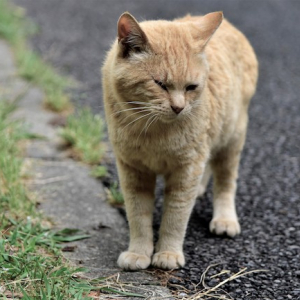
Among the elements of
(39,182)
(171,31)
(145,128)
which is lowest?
(39,182)

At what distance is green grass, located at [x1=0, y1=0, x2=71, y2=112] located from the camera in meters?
5.32

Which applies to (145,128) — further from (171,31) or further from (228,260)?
(228,260)

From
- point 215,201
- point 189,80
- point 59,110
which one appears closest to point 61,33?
point 59,110

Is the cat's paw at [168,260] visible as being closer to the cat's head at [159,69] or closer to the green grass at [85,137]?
the cat's head at [159,69]

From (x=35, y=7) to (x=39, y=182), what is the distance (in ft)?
20.1

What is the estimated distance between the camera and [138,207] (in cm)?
304

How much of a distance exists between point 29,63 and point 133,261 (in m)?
3.60

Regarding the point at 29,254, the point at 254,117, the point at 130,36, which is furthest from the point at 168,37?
the point at 254,117

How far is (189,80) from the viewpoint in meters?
2.67

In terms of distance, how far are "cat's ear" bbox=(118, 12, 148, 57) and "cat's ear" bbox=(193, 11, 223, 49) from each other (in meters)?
0.31

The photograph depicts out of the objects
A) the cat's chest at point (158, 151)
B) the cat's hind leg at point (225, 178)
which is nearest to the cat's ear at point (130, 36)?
the cat's chest at point (158, 151)

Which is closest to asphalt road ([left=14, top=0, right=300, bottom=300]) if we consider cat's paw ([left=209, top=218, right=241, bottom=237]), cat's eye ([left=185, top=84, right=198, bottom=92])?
cat's paw ([left=209, top=218, right=241, bottom=237])

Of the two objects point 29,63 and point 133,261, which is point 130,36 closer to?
point 133,261

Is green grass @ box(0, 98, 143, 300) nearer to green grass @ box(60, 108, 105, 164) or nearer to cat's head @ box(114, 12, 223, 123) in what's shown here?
green grass @ box(60, 108, 105, 164)
